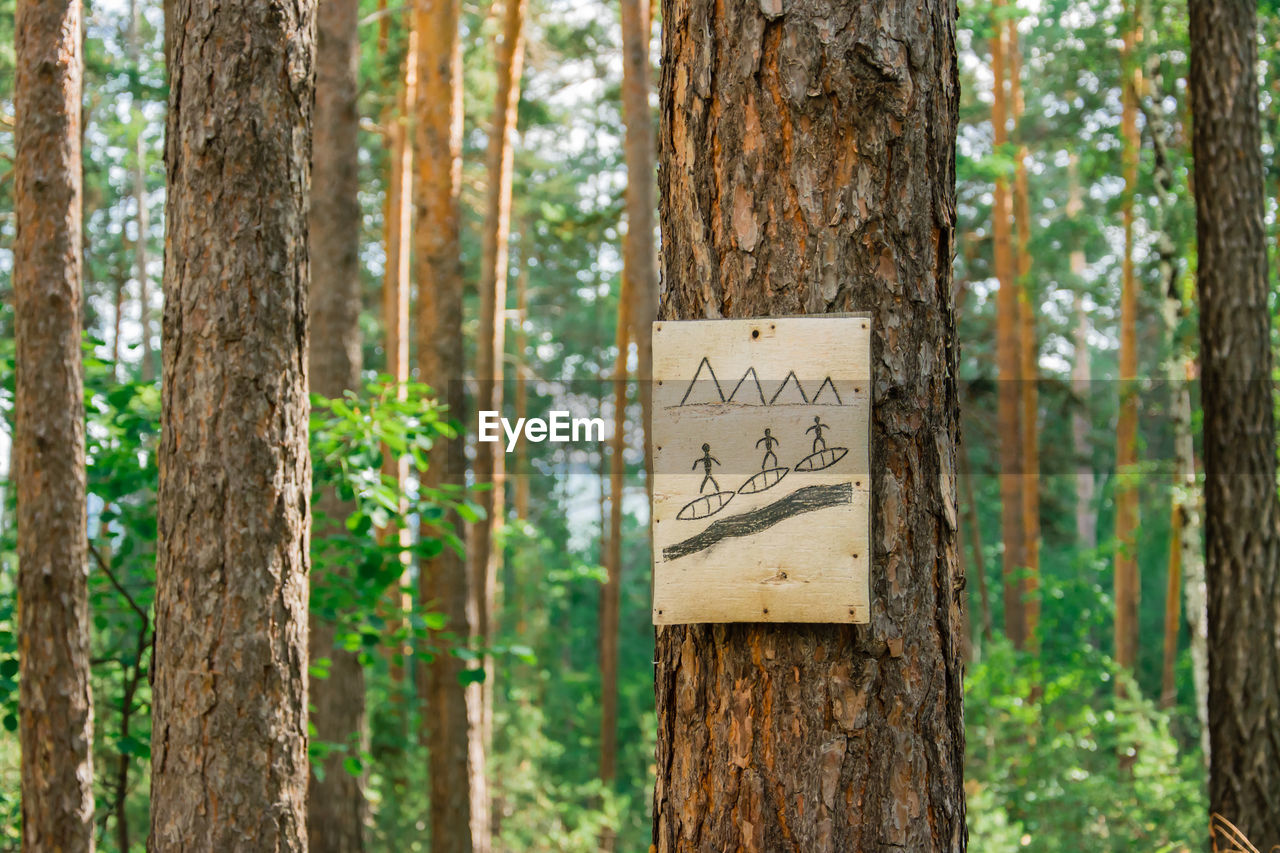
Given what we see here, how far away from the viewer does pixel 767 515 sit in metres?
1.61

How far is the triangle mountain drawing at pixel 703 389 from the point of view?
1.64m

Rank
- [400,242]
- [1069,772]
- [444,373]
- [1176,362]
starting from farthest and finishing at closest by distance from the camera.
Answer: [400,242] < [1176,362] < [444,373] < [1069,772]

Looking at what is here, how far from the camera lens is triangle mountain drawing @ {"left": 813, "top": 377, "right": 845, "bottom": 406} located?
5.25ft

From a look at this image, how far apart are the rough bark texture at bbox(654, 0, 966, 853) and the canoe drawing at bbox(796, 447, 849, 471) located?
7cm

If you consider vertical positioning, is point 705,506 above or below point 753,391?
below

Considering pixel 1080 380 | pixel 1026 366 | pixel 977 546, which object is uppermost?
pixel 1080 380

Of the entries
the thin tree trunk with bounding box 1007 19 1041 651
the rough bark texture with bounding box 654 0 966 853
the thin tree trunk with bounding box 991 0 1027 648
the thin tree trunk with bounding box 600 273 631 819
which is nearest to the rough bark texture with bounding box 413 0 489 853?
the thin tree trunk with bounding box 600 273 631 819

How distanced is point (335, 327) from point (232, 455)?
11.9 feet

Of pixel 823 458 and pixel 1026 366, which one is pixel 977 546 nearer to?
pixel 1026 366

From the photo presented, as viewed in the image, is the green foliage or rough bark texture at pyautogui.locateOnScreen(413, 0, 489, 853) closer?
the green foliage

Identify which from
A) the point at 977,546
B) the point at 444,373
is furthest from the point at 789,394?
the point at 977,546

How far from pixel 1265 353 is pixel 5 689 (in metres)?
5.92

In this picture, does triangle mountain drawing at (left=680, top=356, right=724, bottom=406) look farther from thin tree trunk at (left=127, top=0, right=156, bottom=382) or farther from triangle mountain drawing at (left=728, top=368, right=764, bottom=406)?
thin tree trunk at (left=127, top=0, right=156, bottom=382)

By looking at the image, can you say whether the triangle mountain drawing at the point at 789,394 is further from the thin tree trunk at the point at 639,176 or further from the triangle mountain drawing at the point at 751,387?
the thin tree trunk at the point at 639,176
